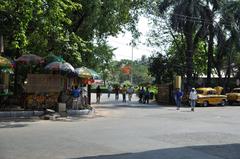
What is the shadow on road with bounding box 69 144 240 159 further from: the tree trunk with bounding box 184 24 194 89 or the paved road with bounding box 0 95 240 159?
the tree trunk with bounding box 184 24 194 89

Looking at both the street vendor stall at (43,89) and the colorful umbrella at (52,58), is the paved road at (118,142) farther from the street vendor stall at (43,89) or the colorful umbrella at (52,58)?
the colorful umbrella at (52,58)

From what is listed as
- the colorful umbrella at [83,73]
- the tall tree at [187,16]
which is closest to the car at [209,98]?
the tall tree at [187,16]

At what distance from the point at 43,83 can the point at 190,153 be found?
15999 mm

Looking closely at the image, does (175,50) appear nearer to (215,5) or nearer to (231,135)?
(215,5)

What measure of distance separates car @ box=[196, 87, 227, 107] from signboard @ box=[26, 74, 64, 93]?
1766 centimetres

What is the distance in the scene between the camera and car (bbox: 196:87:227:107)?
42.1m

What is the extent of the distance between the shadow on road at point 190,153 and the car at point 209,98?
1129 inches

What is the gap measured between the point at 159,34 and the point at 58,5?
120 ft

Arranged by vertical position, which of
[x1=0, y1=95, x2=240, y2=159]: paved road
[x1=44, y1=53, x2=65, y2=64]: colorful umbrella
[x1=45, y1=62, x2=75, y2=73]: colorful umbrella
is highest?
[x1=44, y1=53, x2=65, y2=64]: colorful umbrella

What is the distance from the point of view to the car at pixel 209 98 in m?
42.1

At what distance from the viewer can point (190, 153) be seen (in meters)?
12.3

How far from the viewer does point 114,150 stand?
1259cm

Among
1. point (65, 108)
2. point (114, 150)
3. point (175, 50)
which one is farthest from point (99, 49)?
point (175, 50)

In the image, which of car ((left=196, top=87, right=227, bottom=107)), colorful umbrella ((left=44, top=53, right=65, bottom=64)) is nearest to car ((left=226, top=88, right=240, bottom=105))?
car ((left=196, top=87, right=227, bottom=107))
